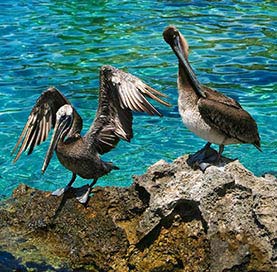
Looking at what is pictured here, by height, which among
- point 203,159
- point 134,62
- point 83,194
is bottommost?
point 134,62

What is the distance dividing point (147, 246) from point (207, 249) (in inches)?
18.8

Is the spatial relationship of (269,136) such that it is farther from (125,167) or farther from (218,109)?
(218,109)

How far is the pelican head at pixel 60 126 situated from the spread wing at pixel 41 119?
0.34 m

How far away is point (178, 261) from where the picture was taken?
5.36 metres

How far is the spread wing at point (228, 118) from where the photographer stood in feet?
20.6

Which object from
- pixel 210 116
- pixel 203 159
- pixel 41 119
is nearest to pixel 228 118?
pixel 210 116

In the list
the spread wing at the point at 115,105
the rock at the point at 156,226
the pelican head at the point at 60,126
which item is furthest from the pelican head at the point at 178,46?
the pelican head at the point at 60,126

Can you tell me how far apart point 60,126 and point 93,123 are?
380mm

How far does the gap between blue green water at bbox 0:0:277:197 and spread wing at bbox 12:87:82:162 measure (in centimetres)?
129

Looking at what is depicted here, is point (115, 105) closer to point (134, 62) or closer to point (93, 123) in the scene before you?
Answer: point (93, 123)

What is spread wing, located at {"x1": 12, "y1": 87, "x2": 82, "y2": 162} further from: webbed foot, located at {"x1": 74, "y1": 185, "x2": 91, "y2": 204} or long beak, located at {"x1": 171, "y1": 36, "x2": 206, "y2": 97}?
long beak, located at {"x1": 171, "y1": 36, "x2": 206, "y2": 97}

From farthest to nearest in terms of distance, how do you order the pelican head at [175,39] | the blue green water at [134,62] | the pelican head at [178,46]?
the blue green water at [134,62], the pelican head at [175,39], the pelican head at [178,46]

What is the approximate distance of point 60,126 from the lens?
6.41 m

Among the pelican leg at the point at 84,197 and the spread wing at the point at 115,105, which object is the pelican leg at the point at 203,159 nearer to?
the spread wing at the point at 115,105
